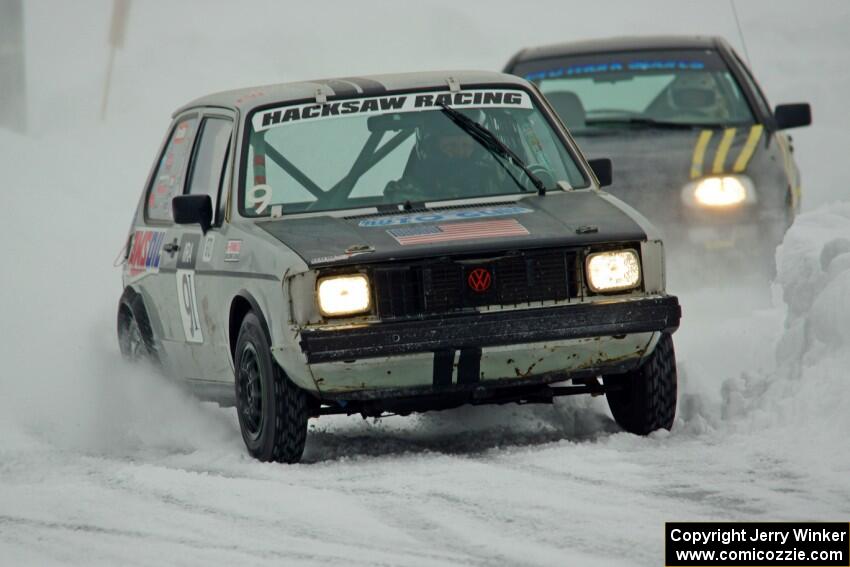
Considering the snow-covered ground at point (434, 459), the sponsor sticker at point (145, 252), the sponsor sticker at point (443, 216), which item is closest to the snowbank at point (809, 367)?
the snow-covered ground at point (434, 459)

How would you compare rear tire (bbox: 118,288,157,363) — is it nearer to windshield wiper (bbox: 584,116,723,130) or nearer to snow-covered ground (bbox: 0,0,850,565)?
snow-covered ground (bbox: 0,0,850,565)

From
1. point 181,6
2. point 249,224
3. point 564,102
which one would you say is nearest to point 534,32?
point 181,6

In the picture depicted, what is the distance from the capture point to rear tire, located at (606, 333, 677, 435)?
24.3ft

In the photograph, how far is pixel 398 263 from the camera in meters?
6.89

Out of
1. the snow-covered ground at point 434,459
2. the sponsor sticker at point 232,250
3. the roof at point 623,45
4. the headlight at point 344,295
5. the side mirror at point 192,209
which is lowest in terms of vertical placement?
the snow-covered ground at point 434,459

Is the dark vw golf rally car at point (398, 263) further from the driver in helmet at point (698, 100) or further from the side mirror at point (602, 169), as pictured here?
the driver in helmet at point (698, 100)

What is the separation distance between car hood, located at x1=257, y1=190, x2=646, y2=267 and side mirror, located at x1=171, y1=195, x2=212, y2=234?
46cm

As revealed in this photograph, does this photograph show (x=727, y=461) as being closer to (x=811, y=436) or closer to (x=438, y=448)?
(x=811, y=436)

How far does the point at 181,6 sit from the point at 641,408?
26.5 meters

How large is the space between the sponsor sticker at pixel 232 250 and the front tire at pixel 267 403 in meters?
0.31

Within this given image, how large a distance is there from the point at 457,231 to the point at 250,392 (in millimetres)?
1083

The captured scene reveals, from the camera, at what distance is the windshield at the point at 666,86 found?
12039 millimetres

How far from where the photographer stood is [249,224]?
7.66 meters

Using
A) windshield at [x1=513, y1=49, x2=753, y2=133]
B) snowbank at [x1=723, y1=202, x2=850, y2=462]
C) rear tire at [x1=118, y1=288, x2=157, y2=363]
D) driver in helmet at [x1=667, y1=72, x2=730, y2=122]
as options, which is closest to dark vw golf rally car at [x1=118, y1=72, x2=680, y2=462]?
rear tire at [x1=118, y1=288, x2=157, y2=363]
